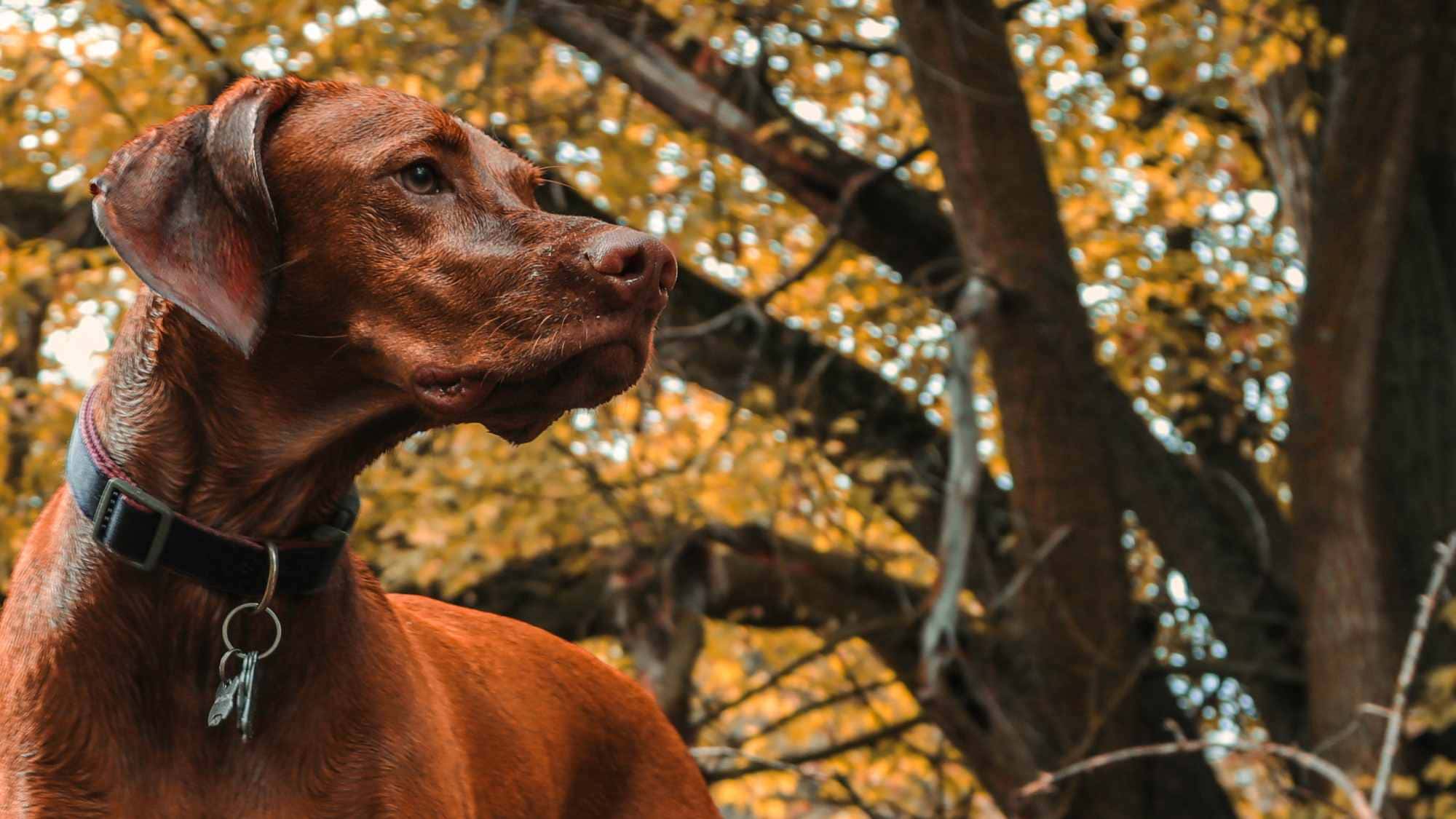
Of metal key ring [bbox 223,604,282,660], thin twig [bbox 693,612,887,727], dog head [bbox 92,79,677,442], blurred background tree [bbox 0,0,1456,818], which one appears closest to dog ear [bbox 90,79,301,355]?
dog head [bbox 92,79,677,442]

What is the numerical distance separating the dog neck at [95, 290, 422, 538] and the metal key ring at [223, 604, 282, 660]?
5.2 inches

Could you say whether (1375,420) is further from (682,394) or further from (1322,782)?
(682,394)

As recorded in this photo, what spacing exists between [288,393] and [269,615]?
348mm

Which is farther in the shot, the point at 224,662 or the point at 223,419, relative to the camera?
the point at 223,419

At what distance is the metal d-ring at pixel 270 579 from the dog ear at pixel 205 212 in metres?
0.32

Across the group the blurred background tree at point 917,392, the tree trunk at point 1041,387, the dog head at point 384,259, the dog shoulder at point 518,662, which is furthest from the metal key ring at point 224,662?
the tree trunk at point 1041,387

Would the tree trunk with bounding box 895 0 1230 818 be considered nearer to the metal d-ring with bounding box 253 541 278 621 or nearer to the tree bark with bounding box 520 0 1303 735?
the tree bark with bounding box 520 0 1303 735

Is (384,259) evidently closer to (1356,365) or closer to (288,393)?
(288,393)

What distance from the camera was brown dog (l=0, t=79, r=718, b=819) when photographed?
8.95 ft

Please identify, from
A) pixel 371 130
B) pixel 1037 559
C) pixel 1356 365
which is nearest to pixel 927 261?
pixel 1037 559

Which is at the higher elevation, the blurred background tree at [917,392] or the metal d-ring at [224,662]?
the metal d-ring at [224,662]

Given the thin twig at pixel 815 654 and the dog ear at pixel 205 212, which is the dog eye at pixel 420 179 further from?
the thin twig at pixel 815 654

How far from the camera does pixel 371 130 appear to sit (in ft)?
9.66

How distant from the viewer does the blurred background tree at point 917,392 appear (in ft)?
26.2
